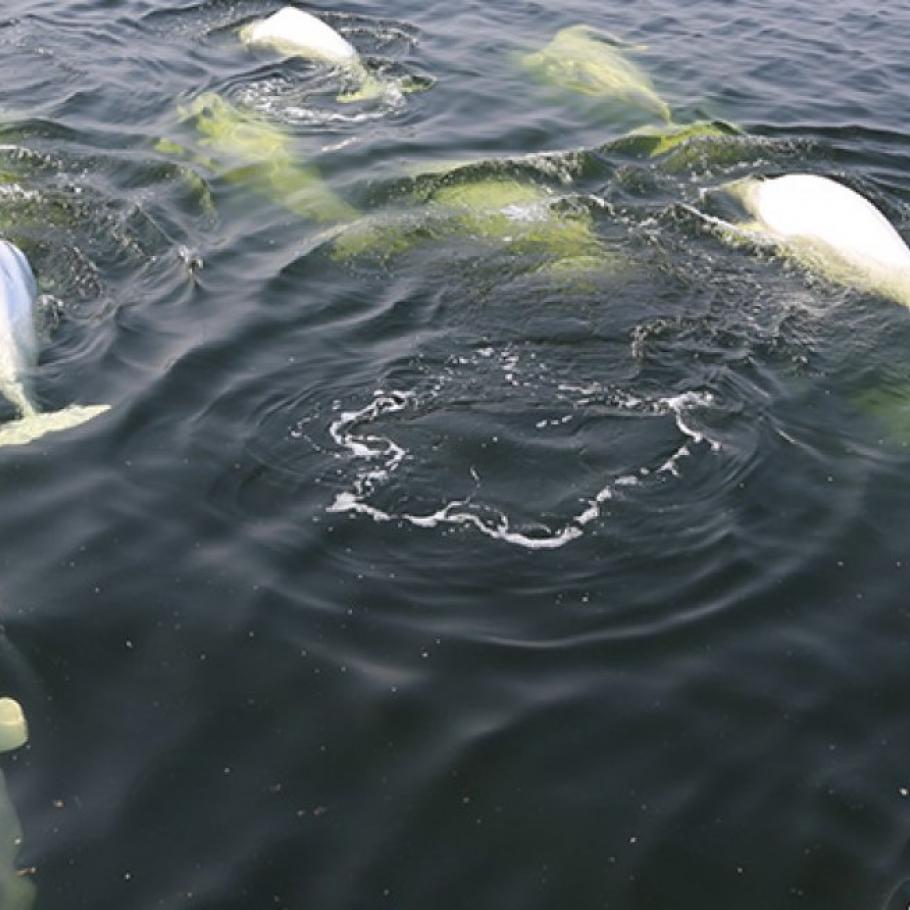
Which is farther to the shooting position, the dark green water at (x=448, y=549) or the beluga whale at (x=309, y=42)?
the beluga whale at (x=309, y=42)

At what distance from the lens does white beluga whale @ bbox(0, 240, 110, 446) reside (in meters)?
8.37

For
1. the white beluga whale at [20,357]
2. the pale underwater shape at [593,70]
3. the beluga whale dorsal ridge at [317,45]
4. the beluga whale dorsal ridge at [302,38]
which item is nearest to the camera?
the white beluga whale at [20,357]

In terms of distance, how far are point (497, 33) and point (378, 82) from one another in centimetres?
315

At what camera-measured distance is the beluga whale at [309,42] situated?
15.7 m

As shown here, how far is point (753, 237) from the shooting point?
11180mm

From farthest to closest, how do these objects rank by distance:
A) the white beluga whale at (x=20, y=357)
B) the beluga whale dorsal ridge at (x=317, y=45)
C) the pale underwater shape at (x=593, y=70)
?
the beluga whale dorsal ridge at (x=317, y=45) → the pale underwater shape at (x=593, y=70) → the white beluga whale at (x=20, y=357)

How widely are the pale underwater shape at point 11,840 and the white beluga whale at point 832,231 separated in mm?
7728

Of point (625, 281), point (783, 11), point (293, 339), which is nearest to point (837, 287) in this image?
point (625, 281)

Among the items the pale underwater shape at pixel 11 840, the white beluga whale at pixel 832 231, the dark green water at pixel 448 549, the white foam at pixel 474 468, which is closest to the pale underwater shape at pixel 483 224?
the dark green water at pixel 448 549

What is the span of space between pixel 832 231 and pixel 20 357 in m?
7.16

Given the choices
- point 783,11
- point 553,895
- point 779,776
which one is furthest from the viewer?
point 783,11

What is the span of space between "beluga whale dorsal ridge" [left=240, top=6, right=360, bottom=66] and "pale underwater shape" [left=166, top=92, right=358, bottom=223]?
2.20 m

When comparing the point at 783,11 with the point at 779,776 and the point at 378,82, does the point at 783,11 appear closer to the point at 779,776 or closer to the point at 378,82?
the point at 378,82

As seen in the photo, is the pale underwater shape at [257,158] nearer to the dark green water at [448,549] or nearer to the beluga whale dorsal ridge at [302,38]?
the dark green water at [448,549]
